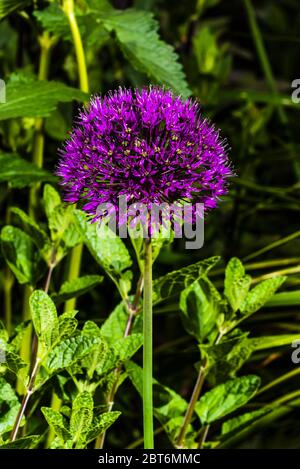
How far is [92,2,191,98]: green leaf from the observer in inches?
38.4

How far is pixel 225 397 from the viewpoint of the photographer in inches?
34.2

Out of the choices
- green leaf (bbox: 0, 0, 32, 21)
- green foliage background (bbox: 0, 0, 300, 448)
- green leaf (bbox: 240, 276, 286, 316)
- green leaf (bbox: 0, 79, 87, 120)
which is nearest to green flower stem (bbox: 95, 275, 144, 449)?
green foliage background (bbox: 0, 0, 300, 448)

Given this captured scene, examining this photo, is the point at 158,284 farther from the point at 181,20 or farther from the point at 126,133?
the point at 181,20

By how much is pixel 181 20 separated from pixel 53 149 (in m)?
0.38

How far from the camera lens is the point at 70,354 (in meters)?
0.73

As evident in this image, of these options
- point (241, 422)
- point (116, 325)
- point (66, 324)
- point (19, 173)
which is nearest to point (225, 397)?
point (241, 422)

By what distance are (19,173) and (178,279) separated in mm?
303

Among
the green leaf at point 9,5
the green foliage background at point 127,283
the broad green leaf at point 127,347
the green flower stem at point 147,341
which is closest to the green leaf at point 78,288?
the green foliage background at point 127,283

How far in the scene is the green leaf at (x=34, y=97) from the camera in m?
0.88

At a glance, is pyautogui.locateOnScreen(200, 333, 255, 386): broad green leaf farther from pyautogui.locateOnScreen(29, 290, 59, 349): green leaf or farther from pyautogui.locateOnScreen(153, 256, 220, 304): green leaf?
pyautogui.locateOnScreen(29, 290, 59, 349): green leaf

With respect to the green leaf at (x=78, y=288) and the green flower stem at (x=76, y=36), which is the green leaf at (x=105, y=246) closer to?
the green leaf at (x=78, y=288)

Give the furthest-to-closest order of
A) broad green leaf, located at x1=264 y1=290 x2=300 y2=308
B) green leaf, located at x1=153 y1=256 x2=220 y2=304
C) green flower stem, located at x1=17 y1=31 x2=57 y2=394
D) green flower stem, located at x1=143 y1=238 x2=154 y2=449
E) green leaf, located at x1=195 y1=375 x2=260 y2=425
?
green flower stem, located at x1=17 y1=31 x2=57 y2=394 → broad green leaf, located at x1=264 y1=290 x2=300 y2=308 → green leaf, located at x1=195 y1=375 x2=260 y2=425 → green leaf, located at x1=153 y1=256 x2=220 y2=304 → green flower stem, located at x1=143 y1=238 x2=154 y2=449

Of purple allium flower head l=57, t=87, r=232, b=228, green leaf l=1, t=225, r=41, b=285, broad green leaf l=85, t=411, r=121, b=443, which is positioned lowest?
broad green leaf l=85, t=411, r=121, b=443

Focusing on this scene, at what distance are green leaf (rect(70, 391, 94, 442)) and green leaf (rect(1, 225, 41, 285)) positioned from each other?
238 millimetres
